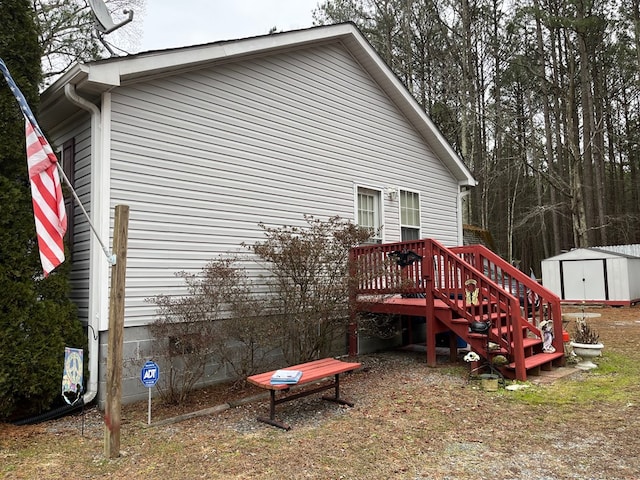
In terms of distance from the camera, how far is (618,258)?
16609 millimetres

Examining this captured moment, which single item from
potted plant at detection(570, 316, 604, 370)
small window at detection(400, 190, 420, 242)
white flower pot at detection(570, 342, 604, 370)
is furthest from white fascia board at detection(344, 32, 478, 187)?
white flower pot at detection(570, 342, 604, 370)

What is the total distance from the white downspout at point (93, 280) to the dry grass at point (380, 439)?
1.45 ft

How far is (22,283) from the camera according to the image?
16.3ft

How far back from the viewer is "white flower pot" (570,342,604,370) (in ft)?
23.3

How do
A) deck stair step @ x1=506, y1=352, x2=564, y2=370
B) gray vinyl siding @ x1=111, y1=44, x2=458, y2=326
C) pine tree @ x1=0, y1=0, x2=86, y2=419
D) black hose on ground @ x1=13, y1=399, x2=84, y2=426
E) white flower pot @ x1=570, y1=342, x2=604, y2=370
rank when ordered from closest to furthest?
pine tree @ x1=0, y1=0, x2=86, y2=419, black hose on ground @ x1=13, y1=399, x2=84, y2=426, gray vinyl siding @ x1=111, y1=44, x2=458, y2=326, deck stair step @ x1=506, y1=352, x2=564, y2=370, white flower pot @ x1=570, y1=342, x2=604, y2=370

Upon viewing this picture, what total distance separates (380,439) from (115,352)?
2558mm

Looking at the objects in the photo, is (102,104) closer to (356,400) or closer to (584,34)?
(356,400)

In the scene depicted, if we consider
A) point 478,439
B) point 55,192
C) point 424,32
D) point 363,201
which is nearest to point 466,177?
point 363,201

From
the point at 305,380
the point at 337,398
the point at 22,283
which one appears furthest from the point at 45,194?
the point at 337,398

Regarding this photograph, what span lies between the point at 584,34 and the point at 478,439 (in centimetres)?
1983

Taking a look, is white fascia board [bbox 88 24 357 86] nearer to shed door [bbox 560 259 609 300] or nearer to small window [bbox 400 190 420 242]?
small window [bbox 400 190 420 242]

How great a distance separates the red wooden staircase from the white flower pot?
0.24m

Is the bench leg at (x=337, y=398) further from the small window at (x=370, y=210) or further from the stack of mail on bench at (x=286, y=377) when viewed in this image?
the small window at (x=370, y=210)

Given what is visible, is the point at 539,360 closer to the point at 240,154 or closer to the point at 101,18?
the point at 240,154
